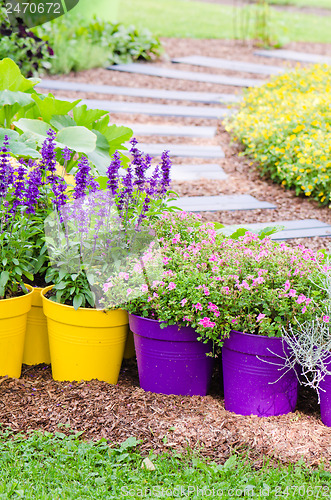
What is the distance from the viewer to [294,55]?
11.1 meters

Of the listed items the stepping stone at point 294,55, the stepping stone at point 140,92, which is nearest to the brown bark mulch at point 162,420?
the stepping stone at point 140,92

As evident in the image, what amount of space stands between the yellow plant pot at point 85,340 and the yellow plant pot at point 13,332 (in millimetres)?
103

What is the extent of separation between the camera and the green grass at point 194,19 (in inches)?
470

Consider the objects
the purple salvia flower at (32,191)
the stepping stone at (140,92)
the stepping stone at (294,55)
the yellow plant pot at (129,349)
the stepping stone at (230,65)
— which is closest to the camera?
the purple salvia flower at (32,191)

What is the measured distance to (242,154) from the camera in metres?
6.29

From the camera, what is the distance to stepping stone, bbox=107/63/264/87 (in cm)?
884

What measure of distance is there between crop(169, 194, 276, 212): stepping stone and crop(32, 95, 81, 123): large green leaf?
4.76ft

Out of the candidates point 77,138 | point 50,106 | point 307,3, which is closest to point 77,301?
point 77,138

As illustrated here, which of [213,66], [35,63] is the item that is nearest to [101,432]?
[35,63]

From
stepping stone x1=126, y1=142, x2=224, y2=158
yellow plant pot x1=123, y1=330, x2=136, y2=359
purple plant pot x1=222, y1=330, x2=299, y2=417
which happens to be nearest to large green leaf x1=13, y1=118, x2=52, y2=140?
yellow plant pot x1=123, y1=330, x2=136, y2=359

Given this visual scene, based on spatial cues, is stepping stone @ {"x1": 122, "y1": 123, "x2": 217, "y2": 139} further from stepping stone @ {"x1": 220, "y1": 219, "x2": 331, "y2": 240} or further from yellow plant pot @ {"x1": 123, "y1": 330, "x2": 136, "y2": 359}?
yellow plant pot @ {"x1": 123, "y1": 330, "x2": 136, "y2": 359}

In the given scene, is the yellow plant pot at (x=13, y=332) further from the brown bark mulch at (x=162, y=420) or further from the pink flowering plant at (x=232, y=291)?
the pink flowering plant at (x=232, y=291)

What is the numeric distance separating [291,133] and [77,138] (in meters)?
3.14

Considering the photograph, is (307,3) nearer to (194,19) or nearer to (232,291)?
(194,19)
